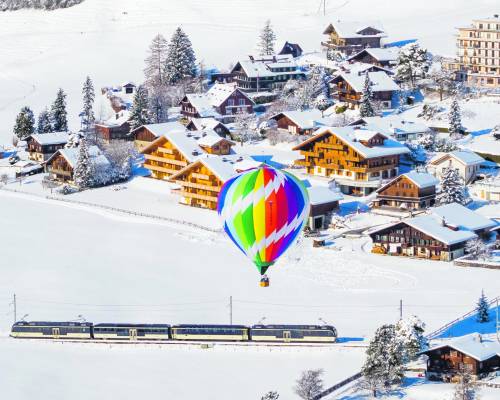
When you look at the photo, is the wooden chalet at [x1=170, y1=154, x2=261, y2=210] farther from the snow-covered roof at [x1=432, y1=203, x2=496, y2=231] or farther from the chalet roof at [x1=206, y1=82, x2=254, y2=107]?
the chalet roof at [x1=206, y1=82, x2=254, y2=107]

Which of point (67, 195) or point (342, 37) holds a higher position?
point (342, 37)

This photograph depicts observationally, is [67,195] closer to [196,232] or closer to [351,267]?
[196,232]

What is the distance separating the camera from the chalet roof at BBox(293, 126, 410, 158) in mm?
96188

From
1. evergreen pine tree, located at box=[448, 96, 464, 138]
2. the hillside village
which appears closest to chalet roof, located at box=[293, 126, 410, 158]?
the hillside village

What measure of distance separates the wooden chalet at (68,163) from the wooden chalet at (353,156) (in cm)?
1542

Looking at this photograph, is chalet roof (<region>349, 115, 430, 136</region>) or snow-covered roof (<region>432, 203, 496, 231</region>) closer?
snow-covered roof (<region>432, 203, 496, 231</region>)

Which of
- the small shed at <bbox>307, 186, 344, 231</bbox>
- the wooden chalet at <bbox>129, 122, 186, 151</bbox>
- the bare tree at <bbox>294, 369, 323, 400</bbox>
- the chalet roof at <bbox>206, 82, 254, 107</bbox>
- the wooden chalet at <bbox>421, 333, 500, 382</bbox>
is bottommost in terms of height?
the bare tree at <bbox>294, 369, 323, 400</bbox>

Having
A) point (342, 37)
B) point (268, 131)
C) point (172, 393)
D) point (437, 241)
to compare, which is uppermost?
point (342, 37)

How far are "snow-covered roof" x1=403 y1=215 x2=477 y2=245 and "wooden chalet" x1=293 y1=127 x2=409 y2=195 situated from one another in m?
11.6

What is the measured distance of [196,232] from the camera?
89.6 metres

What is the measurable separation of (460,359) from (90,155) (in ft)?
156

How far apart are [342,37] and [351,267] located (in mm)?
53821

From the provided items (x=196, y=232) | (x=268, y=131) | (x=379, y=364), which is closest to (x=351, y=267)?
(x=196, y=232)

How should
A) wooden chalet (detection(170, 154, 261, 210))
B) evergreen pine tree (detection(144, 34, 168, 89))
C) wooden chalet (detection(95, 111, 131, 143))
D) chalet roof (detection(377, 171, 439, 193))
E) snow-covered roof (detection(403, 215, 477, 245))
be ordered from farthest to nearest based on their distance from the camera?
1. evergreen pine tree (detection(144, 34, 168, 89))
2. wooden chalet (detection(95, 111, 131, 143))
3. wooden chalet (detection(170, 154, 261, 210))
4. chalet roof (detection(377, 171, 439, 193))
5. snow-covered roof (detection(403, 215, 477, 245))
